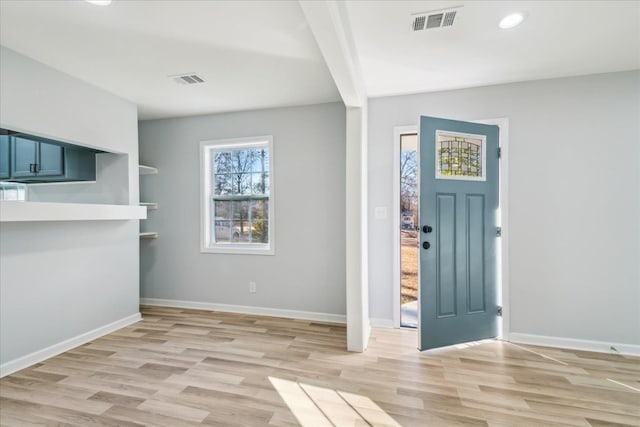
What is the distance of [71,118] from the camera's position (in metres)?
2.82

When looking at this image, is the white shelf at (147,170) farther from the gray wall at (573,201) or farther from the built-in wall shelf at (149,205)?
the gray wall at (573,201)

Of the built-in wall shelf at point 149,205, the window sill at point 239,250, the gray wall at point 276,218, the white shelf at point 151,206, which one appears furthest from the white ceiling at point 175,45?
the window sill at point 239,250

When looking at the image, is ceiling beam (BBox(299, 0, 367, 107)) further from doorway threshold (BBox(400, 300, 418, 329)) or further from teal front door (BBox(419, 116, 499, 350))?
doorway threshold (BBox(400, 300, 418, 329))

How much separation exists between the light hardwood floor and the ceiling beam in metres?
2.23

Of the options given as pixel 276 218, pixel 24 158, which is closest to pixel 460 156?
pixel 276 218

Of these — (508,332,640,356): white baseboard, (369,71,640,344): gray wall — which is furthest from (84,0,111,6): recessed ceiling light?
(508,332,640,356): white baseboard

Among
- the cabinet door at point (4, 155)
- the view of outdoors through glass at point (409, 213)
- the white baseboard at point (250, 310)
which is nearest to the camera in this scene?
the cabinet door at point (4, 155)

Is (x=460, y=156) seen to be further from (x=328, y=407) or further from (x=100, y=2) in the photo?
(x=100, y=2)

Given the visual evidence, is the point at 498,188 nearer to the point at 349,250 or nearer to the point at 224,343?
the point at 349,250

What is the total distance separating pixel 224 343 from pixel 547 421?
2561 mm

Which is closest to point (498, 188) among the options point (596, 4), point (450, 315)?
point (450, 315)

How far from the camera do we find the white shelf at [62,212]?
223 cm

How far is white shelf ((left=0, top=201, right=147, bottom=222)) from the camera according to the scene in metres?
2.23

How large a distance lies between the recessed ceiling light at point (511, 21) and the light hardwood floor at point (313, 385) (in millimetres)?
2545
